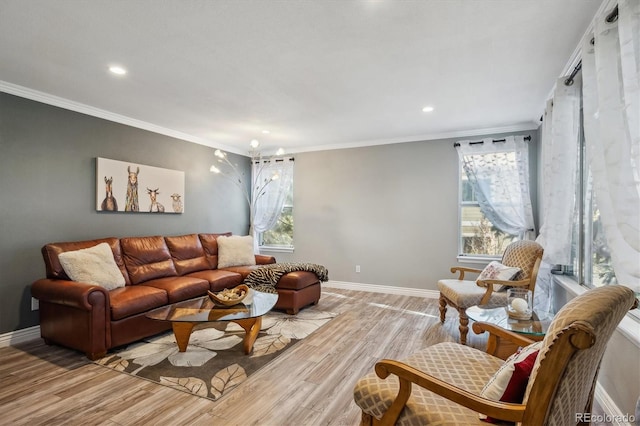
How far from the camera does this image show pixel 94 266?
3119 mm

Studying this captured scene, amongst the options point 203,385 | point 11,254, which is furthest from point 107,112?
point 203,385

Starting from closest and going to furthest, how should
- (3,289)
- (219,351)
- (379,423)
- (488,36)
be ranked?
(379,423) < (488,36) < (219,351) < (3,289)

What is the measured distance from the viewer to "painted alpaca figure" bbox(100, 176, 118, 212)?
12.8 feet

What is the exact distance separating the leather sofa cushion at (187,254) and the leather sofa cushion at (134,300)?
0.83 m

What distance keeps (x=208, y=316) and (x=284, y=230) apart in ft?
11.4

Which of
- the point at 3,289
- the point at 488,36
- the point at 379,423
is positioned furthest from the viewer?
the point at 3,289

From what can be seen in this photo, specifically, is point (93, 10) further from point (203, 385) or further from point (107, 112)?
point (203, 385)

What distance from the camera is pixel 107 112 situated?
3900mm

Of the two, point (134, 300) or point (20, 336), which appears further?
point (20, 336)

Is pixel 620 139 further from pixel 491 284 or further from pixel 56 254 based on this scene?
pixel 56 254

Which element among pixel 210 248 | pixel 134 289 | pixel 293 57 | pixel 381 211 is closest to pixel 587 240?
pixel 381 211

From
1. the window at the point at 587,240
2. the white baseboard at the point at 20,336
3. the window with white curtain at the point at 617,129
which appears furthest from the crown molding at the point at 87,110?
the window at the point at 587,240

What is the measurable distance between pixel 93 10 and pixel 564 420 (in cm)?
306

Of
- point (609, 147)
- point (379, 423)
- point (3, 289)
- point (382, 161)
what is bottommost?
point (379, 423)
